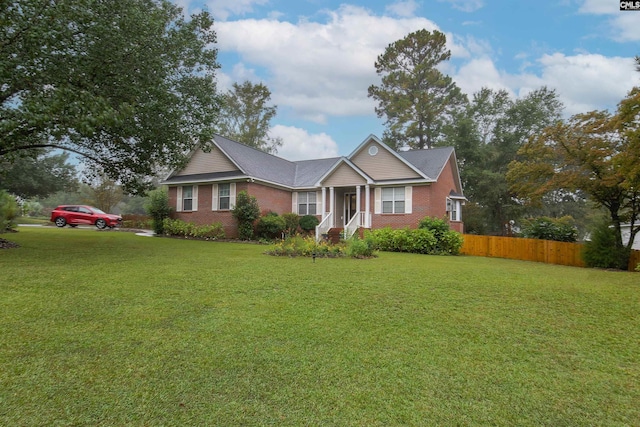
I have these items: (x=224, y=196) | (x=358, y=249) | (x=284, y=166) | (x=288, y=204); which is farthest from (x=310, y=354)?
(x=284, y=166)

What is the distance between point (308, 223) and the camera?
1819 centimetres

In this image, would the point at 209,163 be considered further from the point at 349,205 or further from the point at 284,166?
the point at 349,205

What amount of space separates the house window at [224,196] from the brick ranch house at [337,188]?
0.05 metres

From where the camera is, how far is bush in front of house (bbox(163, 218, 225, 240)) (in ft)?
57.3

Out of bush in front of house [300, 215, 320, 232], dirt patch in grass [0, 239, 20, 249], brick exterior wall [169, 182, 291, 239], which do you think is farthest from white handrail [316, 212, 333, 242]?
dirt patch in grass [0, 239, 20, 249]

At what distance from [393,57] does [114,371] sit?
3506 centimetres

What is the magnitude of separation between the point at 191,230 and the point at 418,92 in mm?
23630

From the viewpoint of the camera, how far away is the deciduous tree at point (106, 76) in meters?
7.39

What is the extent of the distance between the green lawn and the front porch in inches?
421

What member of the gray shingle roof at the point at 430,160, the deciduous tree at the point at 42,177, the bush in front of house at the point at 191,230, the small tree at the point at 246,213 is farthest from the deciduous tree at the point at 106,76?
the deciduous tree at the point at 42,177

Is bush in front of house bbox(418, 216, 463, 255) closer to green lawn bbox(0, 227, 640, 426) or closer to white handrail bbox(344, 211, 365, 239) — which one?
white handrail bbox(344, 211, 365, 239)

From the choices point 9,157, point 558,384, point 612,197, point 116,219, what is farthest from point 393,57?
point 558,384

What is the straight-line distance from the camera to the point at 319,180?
1897 centimetres

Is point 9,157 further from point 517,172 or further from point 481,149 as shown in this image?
point 481,149
